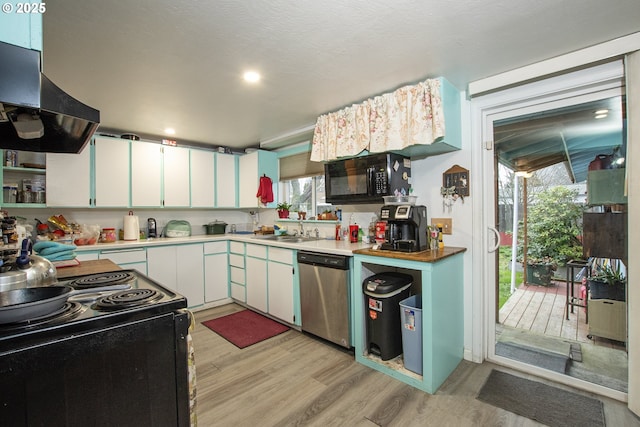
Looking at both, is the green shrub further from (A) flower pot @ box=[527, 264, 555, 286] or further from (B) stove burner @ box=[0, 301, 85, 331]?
(B) stove burner @ box=[0, 301, 85, 331]

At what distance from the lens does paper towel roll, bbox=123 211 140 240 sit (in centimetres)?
351

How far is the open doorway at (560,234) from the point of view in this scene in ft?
6.43

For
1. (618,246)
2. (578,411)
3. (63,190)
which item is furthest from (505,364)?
(63,190)

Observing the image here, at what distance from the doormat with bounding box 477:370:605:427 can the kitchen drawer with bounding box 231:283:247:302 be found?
2664mm

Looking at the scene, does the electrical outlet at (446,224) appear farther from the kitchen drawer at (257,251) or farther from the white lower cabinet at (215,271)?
the white lower cabinet at (215,271)

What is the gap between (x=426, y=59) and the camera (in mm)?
1934

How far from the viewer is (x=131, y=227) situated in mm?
3520

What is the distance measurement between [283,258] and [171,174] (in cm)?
195

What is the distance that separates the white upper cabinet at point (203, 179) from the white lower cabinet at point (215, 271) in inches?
25.8

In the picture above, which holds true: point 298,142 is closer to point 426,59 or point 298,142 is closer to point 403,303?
point 426,59

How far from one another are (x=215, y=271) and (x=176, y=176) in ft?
4.39

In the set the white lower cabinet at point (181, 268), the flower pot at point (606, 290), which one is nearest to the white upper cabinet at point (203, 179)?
the white lower cabinet at point (181, 268)

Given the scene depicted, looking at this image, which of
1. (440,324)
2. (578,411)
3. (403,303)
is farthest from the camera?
(403,303)

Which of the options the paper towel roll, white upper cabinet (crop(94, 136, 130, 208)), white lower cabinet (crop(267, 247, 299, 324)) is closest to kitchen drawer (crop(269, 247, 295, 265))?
white lower cabinet (crop(267, 247, 299, 324))
